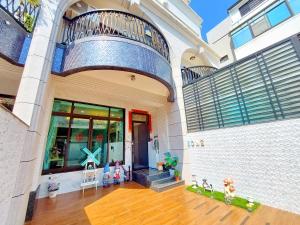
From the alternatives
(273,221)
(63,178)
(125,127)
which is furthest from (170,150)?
(63,178)

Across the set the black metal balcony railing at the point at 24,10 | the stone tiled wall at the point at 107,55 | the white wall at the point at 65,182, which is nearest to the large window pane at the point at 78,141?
the white wall at the point at 65,182

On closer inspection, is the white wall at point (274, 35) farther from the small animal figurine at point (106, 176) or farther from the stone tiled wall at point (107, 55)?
the small animal figurine at point (106, 176)

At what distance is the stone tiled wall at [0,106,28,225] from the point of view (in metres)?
1.58

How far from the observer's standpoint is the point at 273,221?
8.00ft

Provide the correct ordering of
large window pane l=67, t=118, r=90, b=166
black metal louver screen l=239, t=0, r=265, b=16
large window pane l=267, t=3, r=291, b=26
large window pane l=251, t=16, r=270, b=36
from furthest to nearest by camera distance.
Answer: black metal louver screen l=239, t=0, r=265, b=16 < large window pane l=251, t=16, r=270, b=36 < large window pane l=267, t=3, r=291, b=26 < large window pane l=67, t=118, r=90, b=166

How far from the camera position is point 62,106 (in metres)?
4.88

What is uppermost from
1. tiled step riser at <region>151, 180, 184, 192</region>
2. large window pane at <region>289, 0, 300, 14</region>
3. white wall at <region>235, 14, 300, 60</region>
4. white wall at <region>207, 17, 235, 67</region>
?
white wall at <region>207, 17, 235, 67</region>

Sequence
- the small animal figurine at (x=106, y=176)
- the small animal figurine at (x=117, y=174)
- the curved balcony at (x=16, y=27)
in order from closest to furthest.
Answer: the curved balcony at (x=16, y=27)
the small animal figurine at (x=106, y=176)
the small animal figurine at (x=117, y=174)

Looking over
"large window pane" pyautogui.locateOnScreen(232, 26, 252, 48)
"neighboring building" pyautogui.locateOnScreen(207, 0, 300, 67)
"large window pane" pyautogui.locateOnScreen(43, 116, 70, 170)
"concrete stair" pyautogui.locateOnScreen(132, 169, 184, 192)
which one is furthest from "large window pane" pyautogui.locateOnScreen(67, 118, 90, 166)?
"large window pane" pyautogui.locateOnScreen(232, 26, 252, 48)

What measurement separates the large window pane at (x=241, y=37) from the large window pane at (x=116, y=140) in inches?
323

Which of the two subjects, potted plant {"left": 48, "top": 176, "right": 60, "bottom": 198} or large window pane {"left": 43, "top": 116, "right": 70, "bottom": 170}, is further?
large window pane {"left": 43, "top": 116, "right": 70, "bottom": 170}

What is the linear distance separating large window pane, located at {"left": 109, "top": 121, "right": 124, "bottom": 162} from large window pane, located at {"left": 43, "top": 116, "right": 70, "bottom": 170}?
65.7 inches

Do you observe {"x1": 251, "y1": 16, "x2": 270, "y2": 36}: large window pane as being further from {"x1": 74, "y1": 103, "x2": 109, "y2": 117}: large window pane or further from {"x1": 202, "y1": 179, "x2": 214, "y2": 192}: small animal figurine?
{"x1": 74, "y1": 103, "x2": 109, "y2": 117}: large window pane

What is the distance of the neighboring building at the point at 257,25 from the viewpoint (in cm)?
596
